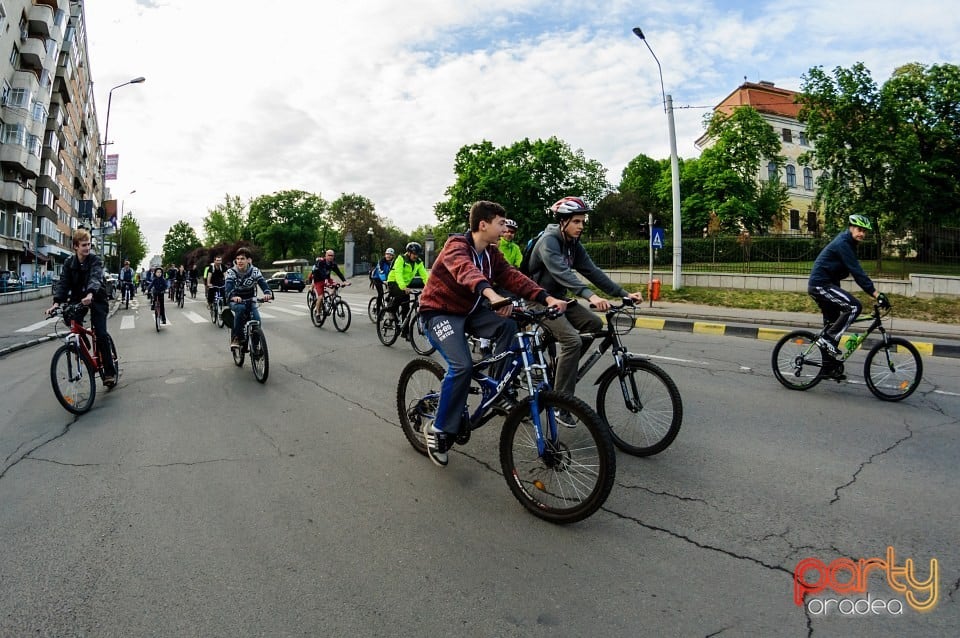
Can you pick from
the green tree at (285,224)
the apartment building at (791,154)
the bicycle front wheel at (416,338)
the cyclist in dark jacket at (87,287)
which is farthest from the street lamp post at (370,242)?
the cyclist in dark jacket at (87,287)

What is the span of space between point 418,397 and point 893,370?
5347 millimetres

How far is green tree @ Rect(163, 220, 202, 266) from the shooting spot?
126 m

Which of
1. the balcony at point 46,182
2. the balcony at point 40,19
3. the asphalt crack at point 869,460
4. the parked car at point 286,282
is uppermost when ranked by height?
the balcony at point 40,19

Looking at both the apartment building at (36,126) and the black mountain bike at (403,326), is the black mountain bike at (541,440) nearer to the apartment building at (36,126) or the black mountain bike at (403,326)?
the black mountain bike at (403,326)

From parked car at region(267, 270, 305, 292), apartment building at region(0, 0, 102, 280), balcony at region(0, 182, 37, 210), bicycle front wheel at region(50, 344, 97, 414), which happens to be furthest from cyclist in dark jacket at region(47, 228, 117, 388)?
balcony at region(0, 182, 37, 210)

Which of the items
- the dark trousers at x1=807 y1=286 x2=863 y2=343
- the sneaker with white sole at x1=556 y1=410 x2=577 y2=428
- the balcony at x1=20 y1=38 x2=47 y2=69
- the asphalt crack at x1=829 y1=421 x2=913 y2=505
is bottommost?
the asphalt crack at x1=829 y1=421 x2=913 y2=505

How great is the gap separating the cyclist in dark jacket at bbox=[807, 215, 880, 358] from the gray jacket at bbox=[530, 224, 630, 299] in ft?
10.4

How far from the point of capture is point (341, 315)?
12.5 meters

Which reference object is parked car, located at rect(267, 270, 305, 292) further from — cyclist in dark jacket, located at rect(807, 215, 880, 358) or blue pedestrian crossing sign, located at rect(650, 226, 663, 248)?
cyclist in dark jacket, located at rect(807, 215, 880, 358)

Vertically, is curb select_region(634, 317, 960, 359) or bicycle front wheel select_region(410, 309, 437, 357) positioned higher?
bicycle front wheel select_region(410, 309, 437, 357)

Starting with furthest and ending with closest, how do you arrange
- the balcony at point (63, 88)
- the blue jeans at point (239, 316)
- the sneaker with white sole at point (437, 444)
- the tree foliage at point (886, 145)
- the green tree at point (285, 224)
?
the green tree at point (285, 224) → the balcony at point (63, 88) → the tree foliage at point (886, 145) → the blue jeans at point (239, 316) → the sneaker with white sole at point (437, 444)

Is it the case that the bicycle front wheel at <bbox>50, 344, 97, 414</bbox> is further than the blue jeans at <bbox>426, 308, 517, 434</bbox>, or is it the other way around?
the bicycle front wheel at <bbox>50, 344, 97, 414</bbox>

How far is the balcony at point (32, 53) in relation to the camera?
124ft

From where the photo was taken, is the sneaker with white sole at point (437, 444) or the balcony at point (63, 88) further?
the balcony at point (63, 88)
